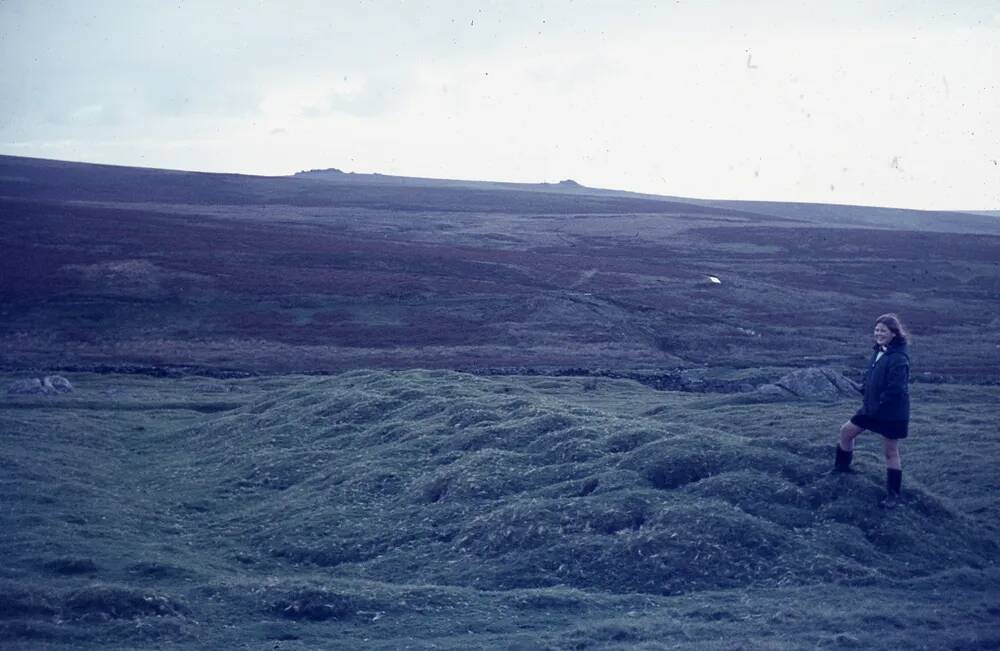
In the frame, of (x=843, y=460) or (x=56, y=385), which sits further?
(x=56, y=385)

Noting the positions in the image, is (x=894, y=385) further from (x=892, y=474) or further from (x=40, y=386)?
(x=40, y=386)

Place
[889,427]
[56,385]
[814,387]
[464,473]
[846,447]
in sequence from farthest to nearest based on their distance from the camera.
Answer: [56,385], [814,387], [464,473], [846,447], [889,427]

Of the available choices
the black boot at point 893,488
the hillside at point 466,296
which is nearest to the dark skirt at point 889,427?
the black boot at point 893,488

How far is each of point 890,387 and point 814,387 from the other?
13978 millimetres

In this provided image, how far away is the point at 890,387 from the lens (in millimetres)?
14672

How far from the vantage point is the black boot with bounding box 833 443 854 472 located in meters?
15.5

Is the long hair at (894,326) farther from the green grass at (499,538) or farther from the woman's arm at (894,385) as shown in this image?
the green grass at (499,538)

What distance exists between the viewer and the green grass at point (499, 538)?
11664 millimetres

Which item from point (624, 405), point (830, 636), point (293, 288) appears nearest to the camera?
point (830, 636)

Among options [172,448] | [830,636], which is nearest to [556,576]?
[830,636]

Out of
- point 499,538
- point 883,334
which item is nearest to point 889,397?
point 883,334

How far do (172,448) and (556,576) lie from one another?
14208mm

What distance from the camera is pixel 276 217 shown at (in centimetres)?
10738

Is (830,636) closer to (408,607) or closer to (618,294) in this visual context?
(408,607)
